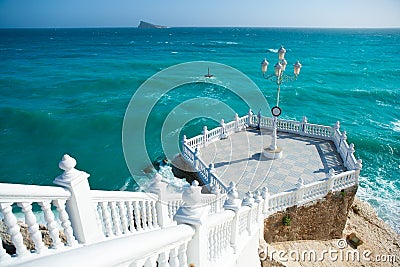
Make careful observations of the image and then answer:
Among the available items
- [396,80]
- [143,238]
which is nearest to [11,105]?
[143,238]

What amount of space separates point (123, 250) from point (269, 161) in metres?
10.6

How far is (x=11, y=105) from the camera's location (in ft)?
98.0

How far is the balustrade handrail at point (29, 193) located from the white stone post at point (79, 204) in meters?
0.11

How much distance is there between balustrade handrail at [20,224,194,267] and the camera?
151 centimetres

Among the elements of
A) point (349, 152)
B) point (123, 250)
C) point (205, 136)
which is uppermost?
point (123, 250)

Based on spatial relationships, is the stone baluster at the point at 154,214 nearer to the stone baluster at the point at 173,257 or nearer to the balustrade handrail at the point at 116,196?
the balustrade handrail at the point at 116,196

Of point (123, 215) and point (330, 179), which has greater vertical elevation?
point (123, 215)

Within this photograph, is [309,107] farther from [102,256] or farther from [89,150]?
[102,256]

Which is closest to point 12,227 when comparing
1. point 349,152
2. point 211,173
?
point 211,173

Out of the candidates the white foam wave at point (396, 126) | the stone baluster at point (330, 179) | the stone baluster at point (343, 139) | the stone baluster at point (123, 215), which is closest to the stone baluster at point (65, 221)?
the stone baluster at point (123, 215)

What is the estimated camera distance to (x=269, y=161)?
11844 millimetres

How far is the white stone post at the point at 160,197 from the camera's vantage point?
5359 mm

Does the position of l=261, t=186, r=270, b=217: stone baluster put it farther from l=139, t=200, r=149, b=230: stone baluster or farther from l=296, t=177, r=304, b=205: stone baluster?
l=139, t=200, r=149, b=230: stone baluster

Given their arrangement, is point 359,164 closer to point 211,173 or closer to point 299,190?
point 299,190
